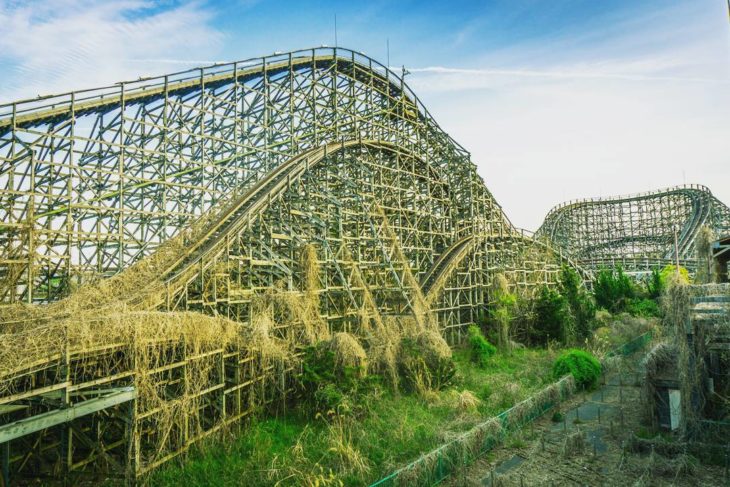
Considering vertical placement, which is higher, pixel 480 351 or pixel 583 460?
pixel 480 351

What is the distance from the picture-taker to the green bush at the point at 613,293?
2373cm

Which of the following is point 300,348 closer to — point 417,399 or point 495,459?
point 417,399

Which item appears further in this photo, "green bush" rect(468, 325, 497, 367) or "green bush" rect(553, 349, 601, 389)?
"green bush" rect(468, 325, 497, 367)

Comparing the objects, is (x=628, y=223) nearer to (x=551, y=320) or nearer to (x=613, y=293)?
(x=613, y=293)

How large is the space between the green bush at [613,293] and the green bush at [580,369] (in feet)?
38.3

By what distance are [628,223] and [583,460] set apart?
40124 millimetres

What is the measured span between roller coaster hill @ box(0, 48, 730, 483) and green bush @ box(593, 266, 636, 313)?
91.5 inches

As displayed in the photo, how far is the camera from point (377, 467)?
812 centimetres

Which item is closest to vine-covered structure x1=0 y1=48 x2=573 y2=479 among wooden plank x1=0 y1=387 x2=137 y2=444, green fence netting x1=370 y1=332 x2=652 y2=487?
wooden plank x1=0 y1=387 x2=137 y2=444

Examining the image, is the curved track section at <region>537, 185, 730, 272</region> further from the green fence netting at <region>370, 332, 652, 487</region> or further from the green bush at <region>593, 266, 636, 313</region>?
the green fence netting at <region>370, 332, 652, 487</region>

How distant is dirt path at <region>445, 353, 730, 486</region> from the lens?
317 inches

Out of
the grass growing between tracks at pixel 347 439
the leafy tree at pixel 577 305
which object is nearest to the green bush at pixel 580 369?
the grass growing between tracks at pixel 347 439

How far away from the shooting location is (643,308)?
75.9 feet

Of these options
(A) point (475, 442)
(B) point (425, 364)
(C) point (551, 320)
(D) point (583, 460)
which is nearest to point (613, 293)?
(C) point (551, 320)
